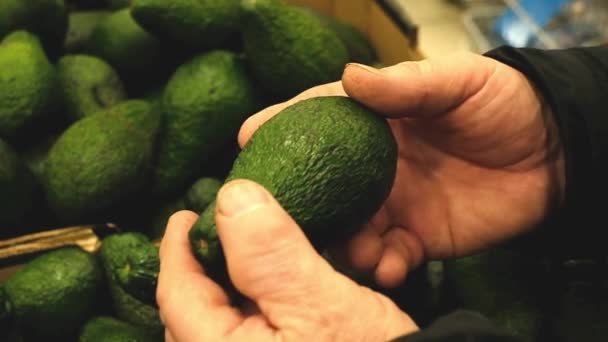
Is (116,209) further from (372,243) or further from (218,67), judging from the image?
(372,243)

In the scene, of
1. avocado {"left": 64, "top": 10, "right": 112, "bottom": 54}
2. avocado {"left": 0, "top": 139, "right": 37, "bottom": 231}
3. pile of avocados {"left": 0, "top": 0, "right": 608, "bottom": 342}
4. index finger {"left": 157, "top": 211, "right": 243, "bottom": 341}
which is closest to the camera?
index finger {"left": 157, "top": 211, "right": 243, "bottom": 341}

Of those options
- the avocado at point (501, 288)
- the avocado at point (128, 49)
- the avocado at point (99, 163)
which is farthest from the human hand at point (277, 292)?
the avocado at point (128, 49)

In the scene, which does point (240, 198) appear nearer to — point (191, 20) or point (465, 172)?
point (465, 172)

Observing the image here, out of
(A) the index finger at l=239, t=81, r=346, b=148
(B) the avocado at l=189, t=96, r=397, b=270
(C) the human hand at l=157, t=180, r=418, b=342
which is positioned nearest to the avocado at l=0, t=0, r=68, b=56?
(A) the index finger at l=239, t=81, r=346, b=148

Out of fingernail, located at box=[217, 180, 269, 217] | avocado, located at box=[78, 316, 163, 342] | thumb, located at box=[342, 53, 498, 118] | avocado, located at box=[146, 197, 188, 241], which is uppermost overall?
thumb, located at box=[342, 53, 498, 118]

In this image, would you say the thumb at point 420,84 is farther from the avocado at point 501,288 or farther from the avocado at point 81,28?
the avocado at point 81,28

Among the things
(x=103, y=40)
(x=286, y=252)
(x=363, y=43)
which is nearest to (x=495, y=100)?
(x=286, y=252)

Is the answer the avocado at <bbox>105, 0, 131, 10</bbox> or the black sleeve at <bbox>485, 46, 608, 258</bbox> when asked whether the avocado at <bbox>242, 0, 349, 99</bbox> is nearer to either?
the black sleeve at <bbox>485, 46, 608, 258</bbox>
